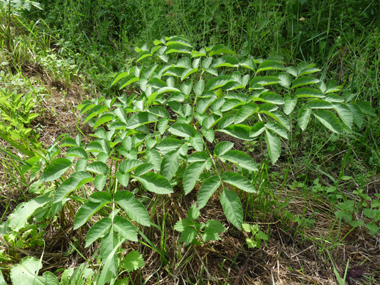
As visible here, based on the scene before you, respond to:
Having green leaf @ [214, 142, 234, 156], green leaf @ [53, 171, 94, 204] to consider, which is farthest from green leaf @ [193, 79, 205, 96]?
green leaf @ [53, 171, 94, 204]

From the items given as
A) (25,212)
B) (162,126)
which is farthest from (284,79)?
(25,212)

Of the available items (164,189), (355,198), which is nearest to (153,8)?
(164,189)

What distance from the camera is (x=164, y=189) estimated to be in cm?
124

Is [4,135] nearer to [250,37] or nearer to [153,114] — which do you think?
[153,114]

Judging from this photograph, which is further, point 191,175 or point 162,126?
point 162,126

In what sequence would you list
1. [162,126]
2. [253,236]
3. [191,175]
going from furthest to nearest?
[253,236] < [162,126] < [191,175]

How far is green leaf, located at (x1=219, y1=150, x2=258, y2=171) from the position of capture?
128 centimetres

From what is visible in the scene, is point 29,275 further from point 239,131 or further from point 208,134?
point 239,131

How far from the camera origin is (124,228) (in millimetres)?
1160

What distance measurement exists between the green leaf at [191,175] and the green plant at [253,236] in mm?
520

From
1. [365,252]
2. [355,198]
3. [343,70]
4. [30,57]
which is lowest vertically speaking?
[365,252]

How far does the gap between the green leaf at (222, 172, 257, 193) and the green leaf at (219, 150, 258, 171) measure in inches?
2.2

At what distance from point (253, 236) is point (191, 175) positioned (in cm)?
60

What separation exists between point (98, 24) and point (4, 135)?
5.65ft
